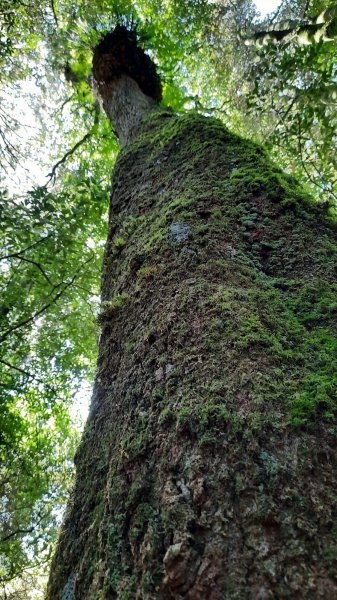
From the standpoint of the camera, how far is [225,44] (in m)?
7.05

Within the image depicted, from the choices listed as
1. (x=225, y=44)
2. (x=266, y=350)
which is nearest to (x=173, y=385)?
(x=266, y=350)

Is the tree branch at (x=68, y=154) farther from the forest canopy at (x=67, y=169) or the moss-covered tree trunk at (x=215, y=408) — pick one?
the moss-covered tree trunk at (x=215, y=408)

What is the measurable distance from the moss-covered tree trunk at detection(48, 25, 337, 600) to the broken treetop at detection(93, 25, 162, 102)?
10.5 ft

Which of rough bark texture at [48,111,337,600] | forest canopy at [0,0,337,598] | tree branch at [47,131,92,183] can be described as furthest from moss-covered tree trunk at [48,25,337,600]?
tree branch at [47,131,92,183]

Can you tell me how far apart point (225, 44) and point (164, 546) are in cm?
796

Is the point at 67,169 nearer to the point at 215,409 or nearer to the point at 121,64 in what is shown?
the point at 121,64

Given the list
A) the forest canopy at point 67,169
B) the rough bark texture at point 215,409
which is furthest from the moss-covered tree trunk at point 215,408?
the forest canopy at point 67,169

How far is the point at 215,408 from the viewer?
1269 mm

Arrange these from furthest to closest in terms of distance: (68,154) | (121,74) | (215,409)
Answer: (68,154), (121,74), (215,409)

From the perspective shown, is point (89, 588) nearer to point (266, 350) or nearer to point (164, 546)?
point (164, 546)

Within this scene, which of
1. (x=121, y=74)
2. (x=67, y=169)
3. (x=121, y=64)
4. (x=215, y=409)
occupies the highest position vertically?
(x=67, y=169)

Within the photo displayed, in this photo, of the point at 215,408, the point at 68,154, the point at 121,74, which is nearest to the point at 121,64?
the point at 121,74

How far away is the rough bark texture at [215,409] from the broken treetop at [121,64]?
3208 mm

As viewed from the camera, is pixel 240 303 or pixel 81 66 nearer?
pixel 240 303
